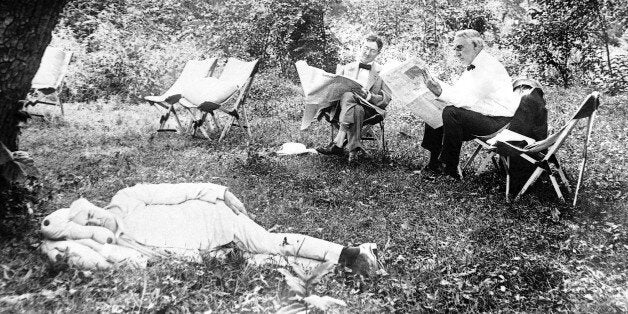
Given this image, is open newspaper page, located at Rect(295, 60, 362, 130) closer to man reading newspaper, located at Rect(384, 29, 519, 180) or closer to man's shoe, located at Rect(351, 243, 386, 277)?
man reading newspaper, located at Rect(384, 29, 519, 180)

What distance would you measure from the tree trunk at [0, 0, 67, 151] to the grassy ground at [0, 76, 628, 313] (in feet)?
2.61

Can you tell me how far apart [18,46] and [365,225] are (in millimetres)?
2795

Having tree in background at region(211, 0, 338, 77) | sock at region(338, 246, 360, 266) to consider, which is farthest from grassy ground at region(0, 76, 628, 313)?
tree in background at region(211, 0, 338, 77)

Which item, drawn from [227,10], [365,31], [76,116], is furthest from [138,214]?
[365,31]

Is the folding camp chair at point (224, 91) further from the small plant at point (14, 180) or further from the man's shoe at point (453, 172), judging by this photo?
the small plant at point (14, 180)

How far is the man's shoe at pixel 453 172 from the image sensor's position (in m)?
4.93

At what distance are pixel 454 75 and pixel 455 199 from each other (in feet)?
18.1

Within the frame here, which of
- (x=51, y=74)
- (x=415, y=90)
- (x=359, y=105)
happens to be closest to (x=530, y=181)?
(x=415, y=90)

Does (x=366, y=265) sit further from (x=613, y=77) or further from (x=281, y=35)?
(x=281, y=35)

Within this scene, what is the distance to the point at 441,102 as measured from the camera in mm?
5055

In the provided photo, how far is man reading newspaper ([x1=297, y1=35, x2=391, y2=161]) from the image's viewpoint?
5.43m

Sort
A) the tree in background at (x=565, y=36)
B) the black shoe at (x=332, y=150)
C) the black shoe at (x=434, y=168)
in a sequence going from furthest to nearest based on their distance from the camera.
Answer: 1. the tree in background at (x=565, y=36)
2. the black shoe at (x=332, y=150)
3. the black shoe at (x=434, y=168)

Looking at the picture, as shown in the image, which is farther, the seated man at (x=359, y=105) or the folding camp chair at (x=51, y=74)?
the folding camp chair at (x=51, y=74)

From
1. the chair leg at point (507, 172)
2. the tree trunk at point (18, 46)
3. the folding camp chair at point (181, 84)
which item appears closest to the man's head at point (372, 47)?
the chair leg at point (507, 172)
